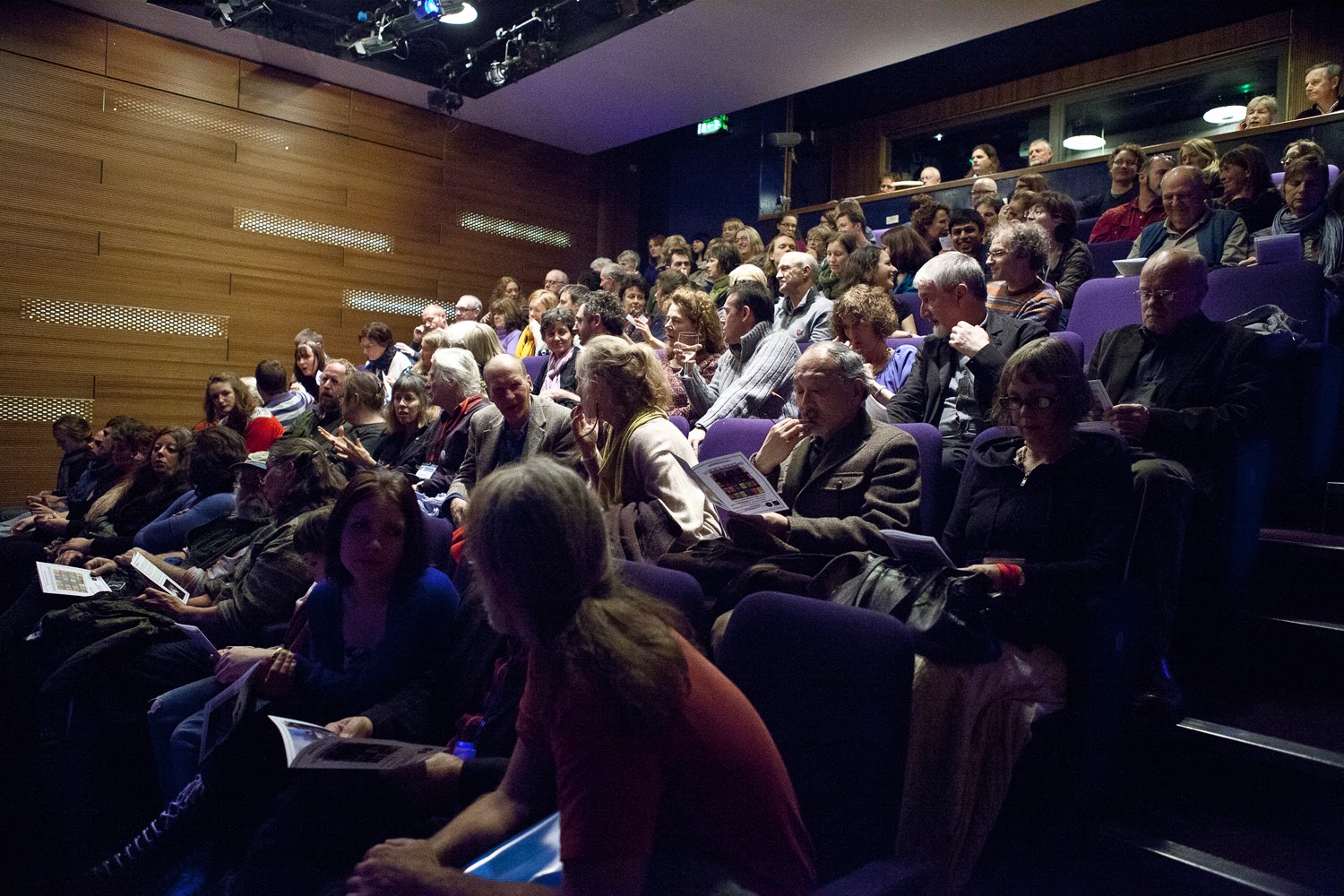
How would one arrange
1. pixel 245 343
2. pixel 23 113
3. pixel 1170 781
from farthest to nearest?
pixel 245 343 → pixel 23 113 → pixel 1170 781

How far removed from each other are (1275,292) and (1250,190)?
130 cm

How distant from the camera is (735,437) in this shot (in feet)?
8.99

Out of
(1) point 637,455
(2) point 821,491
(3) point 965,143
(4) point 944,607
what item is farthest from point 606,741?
(3) point 965,143

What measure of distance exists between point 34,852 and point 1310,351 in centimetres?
345

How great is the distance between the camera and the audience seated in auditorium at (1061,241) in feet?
11.7

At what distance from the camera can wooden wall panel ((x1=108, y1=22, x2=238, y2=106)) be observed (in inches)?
236

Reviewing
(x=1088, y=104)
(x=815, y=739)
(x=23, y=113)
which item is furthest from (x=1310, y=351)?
(x=23, y=113)

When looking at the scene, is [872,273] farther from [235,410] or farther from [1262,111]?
[235,410]

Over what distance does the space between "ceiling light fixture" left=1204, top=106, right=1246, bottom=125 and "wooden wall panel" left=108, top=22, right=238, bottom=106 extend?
7338 mm

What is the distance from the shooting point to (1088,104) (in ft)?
24.6

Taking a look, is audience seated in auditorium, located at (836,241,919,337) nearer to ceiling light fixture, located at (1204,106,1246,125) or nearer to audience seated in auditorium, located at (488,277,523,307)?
audience seated in auditorium, located at (488,277,523,307)

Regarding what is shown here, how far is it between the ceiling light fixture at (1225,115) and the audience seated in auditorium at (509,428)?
20.7 ft

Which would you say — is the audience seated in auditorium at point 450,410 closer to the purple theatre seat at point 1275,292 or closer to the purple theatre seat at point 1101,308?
the purple theatre seat at point 1101,308

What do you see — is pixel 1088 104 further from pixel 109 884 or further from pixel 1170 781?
pixel 109 884
